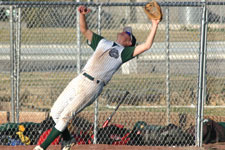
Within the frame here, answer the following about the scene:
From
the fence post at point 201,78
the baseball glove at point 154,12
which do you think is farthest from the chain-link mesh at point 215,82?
the baseball glove at point 154,12

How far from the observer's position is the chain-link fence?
709cm

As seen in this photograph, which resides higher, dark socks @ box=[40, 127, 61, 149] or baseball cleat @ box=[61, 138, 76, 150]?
dark socks @ box=[40, 127, 61, 149]

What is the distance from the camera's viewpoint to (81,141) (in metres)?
7.11

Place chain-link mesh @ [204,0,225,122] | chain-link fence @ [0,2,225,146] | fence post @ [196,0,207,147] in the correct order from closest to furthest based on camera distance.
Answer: fence post @ [196,0,207,147] < chain-link fence @ [0,2,225,146] < chain-link mesh @ [204,0,225,122]

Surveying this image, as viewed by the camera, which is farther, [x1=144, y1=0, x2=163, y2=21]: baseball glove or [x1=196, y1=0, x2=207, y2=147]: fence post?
[x1=196, y1=0, x2=207, y2=147]: fence post

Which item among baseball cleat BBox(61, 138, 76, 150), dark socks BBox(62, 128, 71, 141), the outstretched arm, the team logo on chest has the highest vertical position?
the outstretched arm

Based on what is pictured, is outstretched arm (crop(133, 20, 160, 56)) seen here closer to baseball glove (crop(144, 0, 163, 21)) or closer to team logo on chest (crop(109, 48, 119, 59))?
baseball glove (crop(144, 0, 163, 21))

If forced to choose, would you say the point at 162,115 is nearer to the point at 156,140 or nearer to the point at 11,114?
the point at 156,140

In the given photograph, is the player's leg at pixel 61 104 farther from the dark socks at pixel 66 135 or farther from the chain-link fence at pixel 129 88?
the chain-link fence at pixel 129 88

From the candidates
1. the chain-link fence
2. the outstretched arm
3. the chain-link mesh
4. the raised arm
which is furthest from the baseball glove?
the chain-link mesh

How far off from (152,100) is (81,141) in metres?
3.70

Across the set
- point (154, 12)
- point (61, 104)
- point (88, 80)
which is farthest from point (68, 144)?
point (154, 12)

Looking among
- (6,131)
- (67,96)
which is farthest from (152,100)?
(67,96)

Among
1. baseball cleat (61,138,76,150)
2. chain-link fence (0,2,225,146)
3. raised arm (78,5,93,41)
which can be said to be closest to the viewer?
raised arm (78,5,93,41)
